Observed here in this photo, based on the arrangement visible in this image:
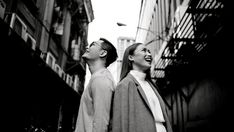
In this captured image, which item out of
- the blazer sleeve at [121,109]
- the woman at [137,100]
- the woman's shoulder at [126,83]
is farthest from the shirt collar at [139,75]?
the blazer sleeve at [121,109]

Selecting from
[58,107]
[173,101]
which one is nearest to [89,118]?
[173,101]

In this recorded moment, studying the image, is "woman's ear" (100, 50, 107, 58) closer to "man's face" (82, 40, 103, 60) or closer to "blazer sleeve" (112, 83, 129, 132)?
"man's face" (82, 40, 103, 60)

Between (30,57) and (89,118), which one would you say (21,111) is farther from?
(89,118)

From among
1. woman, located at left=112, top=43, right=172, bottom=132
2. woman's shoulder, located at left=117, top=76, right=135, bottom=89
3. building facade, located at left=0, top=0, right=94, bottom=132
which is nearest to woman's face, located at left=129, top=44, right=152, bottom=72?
woman, located at left=112, top=43, right=172, bottom=132

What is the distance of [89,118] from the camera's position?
7.39ft

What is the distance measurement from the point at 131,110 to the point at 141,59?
0.64 m

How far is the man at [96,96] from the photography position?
218 centimetres

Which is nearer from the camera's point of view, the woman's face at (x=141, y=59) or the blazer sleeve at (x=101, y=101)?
the blazer sleeve at (x=101, y=101)

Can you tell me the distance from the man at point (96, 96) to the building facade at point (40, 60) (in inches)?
140

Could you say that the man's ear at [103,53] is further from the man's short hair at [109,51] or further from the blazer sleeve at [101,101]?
the blazer sleeve at [101,101]

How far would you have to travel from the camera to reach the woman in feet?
7.30

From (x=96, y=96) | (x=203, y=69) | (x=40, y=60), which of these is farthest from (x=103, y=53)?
(x=40, y=60)

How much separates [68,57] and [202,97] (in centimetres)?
1168

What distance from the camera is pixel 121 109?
2.27 metres
